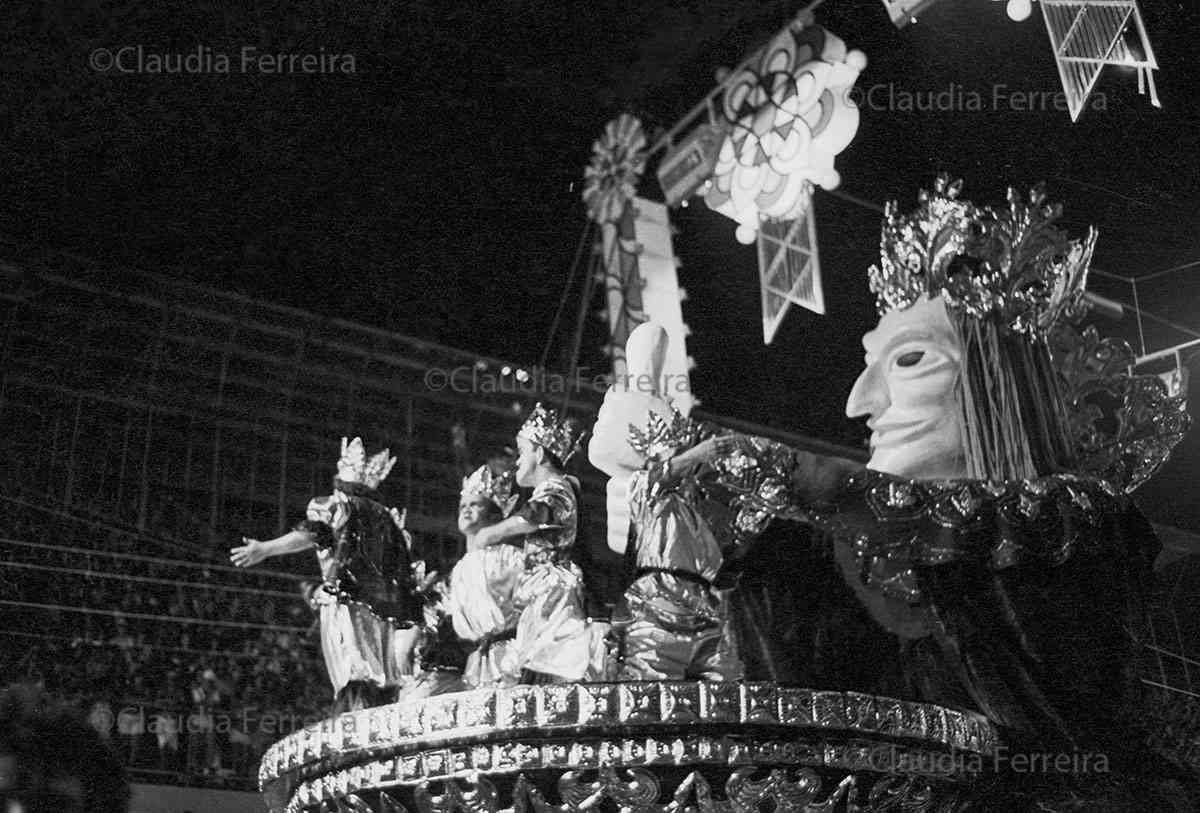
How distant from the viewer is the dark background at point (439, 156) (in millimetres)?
3852

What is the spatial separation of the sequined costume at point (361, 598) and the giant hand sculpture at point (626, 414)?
0.44 meters

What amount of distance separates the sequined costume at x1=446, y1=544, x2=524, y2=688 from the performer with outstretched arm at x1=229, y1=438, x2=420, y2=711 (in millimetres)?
125

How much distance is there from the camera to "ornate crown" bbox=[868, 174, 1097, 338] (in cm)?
308

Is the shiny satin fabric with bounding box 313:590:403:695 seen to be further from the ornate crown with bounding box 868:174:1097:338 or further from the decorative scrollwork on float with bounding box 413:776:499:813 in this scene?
the ornate crown with bounding box 868:174:1097:338

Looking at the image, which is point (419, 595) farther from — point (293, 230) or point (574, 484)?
point (293, 230)

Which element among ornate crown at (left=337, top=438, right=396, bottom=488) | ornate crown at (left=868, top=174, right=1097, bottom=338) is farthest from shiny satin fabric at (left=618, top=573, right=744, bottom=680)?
ornate crown at (left=868, top=174, right=1097, bottom=338)

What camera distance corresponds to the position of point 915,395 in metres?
3.07

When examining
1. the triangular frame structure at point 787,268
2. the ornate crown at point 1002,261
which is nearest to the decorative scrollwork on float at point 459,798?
the ornate crown at point 1002,261

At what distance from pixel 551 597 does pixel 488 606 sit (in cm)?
23

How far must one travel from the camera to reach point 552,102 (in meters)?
4.86

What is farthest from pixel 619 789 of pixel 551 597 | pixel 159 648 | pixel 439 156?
pixel 439 156

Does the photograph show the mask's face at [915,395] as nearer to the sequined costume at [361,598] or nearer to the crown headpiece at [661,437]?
the crown headpiece at [661,437]

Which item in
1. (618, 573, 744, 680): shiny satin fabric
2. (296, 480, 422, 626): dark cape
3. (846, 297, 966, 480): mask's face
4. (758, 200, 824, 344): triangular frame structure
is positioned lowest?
(618, 573, 744, 680): shiny satin fabric

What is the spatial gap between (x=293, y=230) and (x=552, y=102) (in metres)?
0.96
